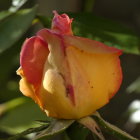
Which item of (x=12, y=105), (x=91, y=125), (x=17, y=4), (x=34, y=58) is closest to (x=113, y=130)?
(x=91, y=125)

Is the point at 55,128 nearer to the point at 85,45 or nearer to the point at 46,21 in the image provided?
the point at 85,45

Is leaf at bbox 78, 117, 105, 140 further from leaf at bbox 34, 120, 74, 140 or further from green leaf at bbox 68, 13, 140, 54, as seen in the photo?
green leaf at bbox 68, 13, 140, 54

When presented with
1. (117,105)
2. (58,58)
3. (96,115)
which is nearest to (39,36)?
(58,58)

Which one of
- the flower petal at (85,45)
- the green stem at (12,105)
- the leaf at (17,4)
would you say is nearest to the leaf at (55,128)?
the flower petal at (85,45)

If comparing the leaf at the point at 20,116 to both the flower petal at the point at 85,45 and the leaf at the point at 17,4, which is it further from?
the flower petal at the point at 85,45

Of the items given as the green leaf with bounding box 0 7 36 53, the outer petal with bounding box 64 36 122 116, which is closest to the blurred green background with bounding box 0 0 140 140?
the green leaf with bounding box 0 7 36 53
